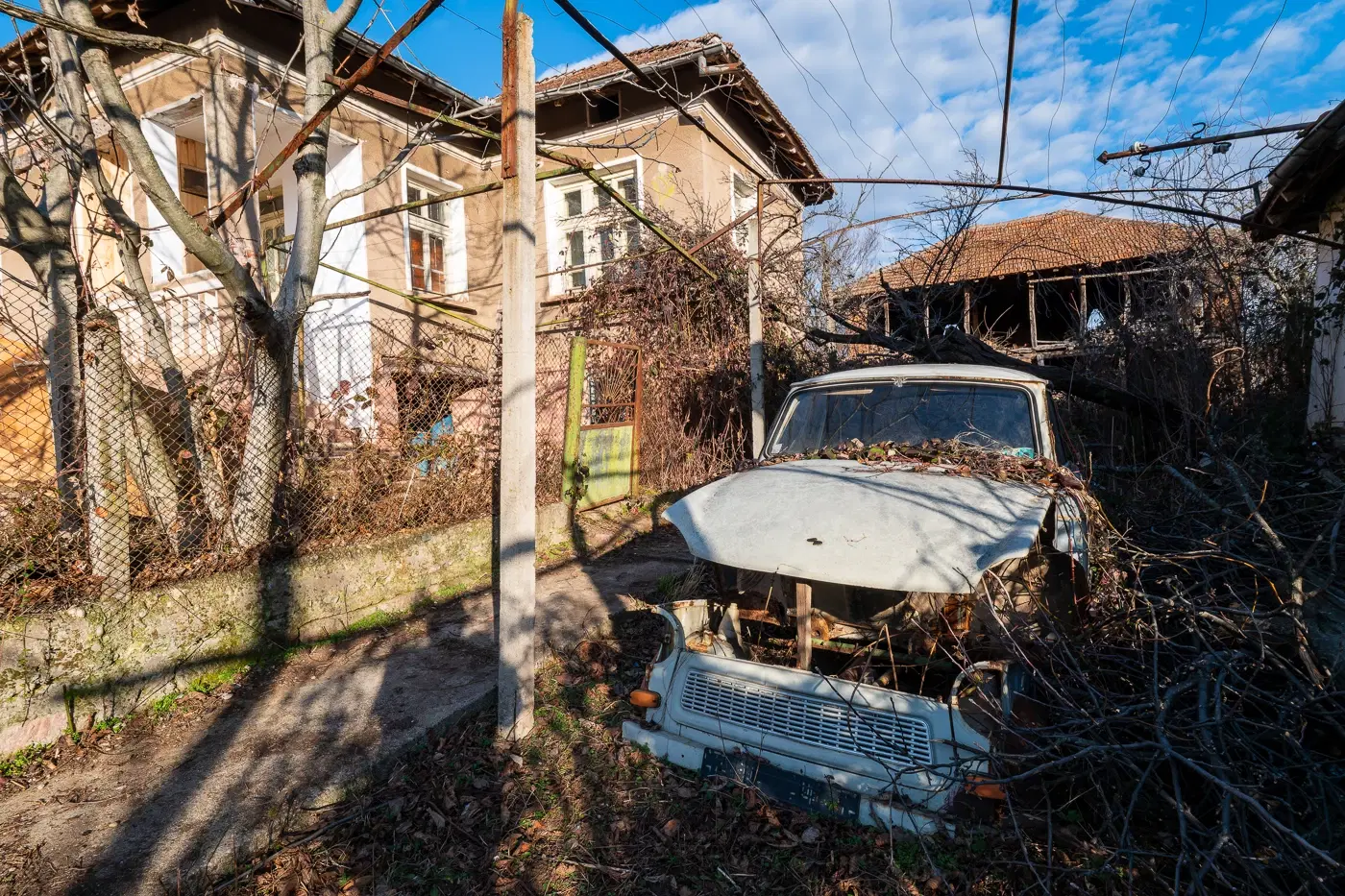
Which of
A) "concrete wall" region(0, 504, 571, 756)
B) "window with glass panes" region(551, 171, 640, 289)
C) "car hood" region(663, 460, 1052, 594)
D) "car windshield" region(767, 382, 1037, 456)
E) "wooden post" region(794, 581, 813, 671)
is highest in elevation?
"window with glass panes" region(551, 171, 640, 289)

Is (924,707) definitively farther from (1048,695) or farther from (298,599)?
(298,599)

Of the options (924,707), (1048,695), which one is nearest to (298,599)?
(924,707)

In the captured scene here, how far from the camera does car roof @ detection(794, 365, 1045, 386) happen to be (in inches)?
171

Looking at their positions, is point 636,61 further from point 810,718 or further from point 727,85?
point 810,718

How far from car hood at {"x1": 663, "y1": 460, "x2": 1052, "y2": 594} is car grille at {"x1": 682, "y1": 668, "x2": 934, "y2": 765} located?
0.52 m

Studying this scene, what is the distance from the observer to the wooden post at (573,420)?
730 centimetres

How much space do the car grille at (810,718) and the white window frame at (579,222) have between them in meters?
8.84

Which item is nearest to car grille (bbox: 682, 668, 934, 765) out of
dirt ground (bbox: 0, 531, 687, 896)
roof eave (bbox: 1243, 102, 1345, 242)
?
dirt ground (bbox: 0, 531, 687, 896)

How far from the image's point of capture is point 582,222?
11.6 m

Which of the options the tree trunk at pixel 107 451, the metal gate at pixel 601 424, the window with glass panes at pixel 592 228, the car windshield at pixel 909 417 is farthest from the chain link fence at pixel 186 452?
the window with glass panes at pixel 592 228

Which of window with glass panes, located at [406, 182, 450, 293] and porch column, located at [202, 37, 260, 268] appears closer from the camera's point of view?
porch column, located at [202, 37, 260, 268]

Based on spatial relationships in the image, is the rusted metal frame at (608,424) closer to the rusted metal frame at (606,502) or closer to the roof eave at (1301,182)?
the rusted metal frame at (606,502)

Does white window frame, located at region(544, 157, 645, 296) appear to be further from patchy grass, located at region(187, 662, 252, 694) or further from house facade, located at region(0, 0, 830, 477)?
patchy grass, located at region(187, 662, 252, 694)

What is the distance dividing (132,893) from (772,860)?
236cm
